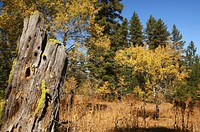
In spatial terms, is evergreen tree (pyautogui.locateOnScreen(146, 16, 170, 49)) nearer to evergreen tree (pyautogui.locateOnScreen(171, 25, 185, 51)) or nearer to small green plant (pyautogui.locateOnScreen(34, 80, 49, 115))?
evergreen tree (pyautogui.locateOnScreen(171, 25, 185, 51))

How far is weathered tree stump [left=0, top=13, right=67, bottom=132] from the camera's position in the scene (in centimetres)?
307

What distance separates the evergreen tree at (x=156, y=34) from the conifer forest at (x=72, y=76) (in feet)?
43.0

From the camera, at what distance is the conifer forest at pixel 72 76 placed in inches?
125

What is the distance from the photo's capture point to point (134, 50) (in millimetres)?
17906

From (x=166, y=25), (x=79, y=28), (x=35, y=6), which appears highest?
(x=166, y=25)

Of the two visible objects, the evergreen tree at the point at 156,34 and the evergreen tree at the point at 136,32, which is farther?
the evergreen tree at the point at 156,34

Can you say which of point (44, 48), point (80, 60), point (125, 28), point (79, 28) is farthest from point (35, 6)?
point (125, 28)

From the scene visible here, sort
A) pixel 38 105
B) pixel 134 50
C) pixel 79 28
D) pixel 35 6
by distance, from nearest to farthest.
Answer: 1. pixel 38 105
2. pixel 35 6
3. pixel 79 28
4. pixel 134 50

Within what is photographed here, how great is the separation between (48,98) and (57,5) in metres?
9.27

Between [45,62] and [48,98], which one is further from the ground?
[45,62]

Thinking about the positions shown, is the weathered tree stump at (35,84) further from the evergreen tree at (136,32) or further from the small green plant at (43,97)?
the evergreen tree at (136,32)

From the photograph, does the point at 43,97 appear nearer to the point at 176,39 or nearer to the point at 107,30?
the point at 107,30

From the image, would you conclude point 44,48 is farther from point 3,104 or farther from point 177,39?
point 177,39

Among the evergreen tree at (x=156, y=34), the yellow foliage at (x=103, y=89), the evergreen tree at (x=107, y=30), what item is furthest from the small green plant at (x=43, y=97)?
the evergreen tree at (x=156, y=34)
